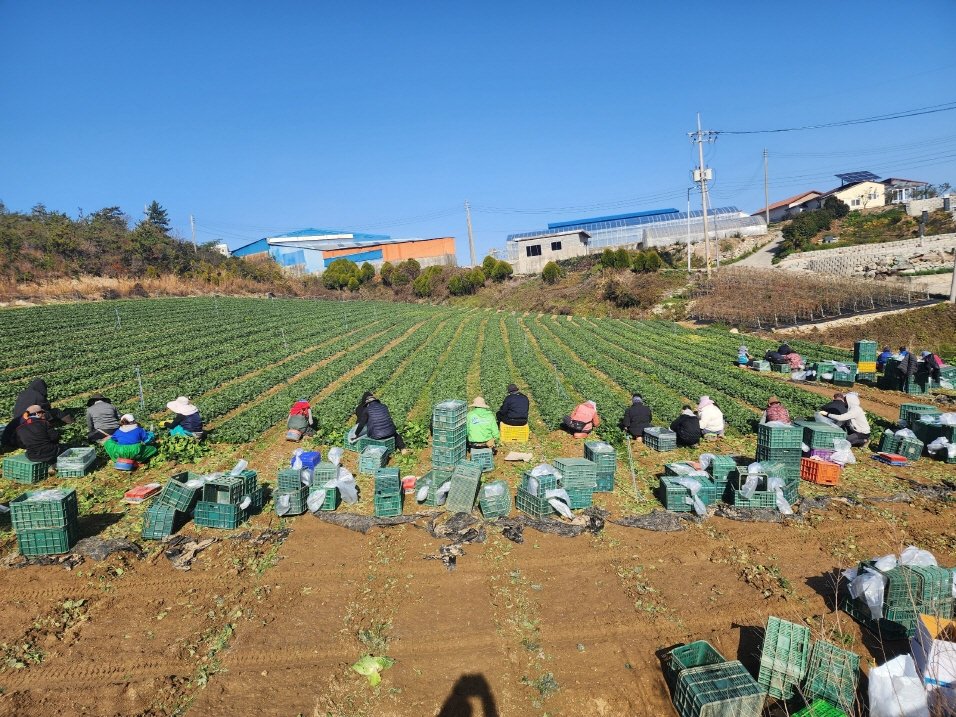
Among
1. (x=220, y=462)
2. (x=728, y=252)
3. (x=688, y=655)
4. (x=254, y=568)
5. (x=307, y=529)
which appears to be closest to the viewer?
(x=688, y=655)

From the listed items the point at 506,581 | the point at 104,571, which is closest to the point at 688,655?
the point at 506,581

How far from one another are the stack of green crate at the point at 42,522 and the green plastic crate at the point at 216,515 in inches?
64.0

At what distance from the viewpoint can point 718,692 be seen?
182 inches

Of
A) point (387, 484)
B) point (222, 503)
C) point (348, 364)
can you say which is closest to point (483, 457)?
point (387, 484)

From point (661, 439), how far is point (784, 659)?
667cm

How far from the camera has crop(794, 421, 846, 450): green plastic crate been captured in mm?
10211

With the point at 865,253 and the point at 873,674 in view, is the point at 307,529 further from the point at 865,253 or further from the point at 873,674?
the point at 865,253

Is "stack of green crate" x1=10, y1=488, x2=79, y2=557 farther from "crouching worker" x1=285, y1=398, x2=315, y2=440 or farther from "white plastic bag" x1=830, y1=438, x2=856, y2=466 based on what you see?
"white plastic bag" x1=830, y1=438, x2=856, y2=466

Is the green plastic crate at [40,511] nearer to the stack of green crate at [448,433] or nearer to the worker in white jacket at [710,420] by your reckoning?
the stack of green crate at [448,433]

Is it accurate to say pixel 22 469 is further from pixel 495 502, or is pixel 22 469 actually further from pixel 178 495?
pixel 495 502

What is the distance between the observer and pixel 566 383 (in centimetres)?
1841

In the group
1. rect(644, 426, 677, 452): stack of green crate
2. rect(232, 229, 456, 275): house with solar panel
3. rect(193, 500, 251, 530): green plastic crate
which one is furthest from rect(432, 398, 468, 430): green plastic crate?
rect(232, 229, 456, 275): house with solar panel

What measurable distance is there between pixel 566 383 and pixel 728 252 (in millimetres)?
48152

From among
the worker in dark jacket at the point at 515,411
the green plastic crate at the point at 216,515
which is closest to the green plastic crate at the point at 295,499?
the green plastic crate at the point at 216,515
